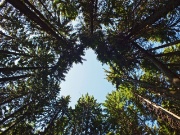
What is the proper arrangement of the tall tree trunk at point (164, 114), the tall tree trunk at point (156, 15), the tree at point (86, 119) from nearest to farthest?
1. the tall tree trunk at point (156, 15)
2. the tall tree trunk at point (164, 114)
3. the tree at point (86, 119)

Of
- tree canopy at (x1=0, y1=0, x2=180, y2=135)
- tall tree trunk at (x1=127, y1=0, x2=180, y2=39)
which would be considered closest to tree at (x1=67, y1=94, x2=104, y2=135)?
tree canopy at (x1=0, y1=0, x2=180, y2=135)

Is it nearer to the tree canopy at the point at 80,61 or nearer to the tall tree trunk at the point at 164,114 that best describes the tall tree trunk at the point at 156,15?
the tree canopy at the point at 80,61

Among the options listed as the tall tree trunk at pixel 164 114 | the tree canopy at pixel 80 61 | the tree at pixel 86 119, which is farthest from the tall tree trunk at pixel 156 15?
the tree at pixel 86 119

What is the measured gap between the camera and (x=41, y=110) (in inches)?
522

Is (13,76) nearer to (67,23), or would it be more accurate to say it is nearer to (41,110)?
(41,110)

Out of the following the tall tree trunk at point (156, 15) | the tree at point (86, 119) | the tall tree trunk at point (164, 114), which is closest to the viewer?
the tall tree trunk at point (156, 15)

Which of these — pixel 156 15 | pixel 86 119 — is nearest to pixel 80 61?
pixel 86 119

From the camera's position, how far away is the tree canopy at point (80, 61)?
11.7 metres

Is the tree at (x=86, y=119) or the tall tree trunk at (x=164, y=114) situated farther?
the tree at (x=86, y=119)

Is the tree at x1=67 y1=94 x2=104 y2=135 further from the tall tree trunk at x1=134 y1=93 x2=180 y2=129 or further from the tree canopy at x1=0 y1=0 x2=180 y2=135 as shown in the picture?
the tall tree trunk at x1=134 y1=93 x2=180 y2=129

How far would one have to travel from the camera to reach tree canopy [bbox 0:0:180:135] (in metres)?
11.7

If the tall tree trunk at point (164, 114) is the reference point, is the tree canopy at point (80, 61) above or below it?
→ above

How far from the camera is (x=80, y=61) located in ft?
48.1

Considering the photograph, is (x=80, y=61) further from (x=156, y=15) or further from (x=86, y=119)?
(x=156, y=15)
